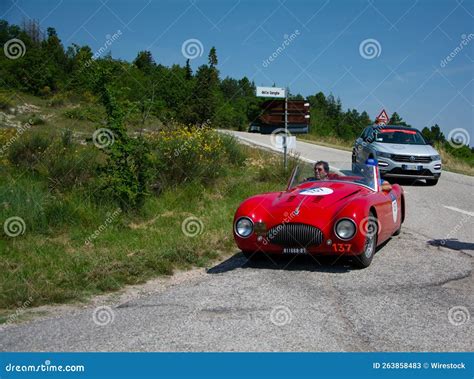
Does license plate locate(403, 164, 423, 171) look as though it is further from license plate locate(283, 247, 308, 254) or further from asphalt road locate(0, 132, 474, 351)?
license plate locate(283, 247, 308, 254)

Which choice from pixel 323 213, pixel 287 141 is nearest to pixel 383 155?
pixel 287 141

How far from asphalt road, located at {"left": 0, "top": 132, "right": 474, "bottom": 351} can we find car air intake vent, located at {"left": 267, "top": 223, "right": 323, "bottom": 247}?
36 centimetres

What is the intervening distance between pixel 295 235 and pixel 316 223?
0.30 m

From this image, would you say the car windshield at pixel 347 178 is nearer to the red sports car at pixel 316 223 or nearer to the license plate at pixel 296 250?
the red sports car at pixel 316 223

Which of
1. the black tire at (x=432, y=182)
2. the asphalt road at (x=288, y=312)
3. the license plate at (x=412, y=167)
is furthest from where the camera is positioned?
the black tire at (x=432, y=182)

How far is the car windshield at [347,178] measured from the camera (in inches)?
328

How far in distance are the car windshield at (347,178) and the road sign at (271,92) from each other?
4220 mm

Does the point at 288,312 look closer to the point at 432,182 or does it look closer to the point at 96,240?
the point at 96,240

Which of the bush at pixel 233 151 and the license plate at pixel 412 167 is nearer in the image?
the license plate at pixel 412 167

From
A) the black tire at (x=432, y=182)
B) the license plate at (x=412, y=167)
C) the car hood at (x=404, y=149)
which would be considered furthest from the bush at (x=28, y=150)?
the black tire at (x=432, y=182)

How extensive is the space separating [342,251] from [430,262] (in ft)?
4.91

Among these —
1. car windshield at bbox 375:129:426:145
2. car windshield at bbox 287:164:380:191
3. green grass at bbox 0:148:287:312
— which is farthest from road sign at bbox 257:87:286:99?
car windshield at bbox 375:129:426:145

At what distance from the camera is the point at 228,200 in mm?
11906

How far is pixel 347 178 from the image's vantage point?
28.0 feet
